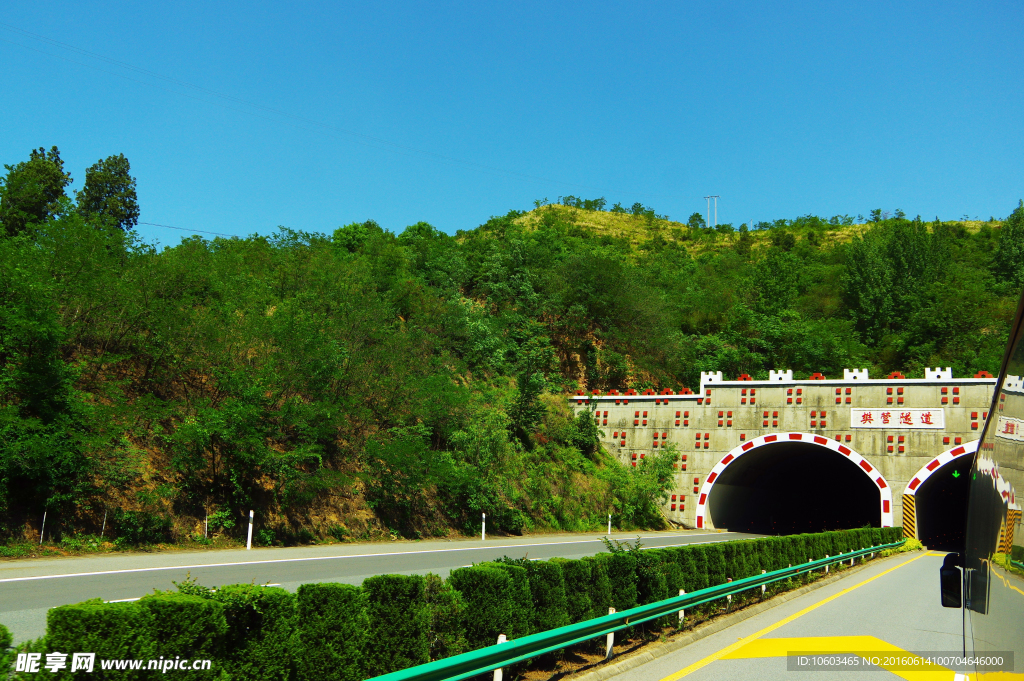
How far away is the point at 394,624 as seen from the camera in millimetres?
7125

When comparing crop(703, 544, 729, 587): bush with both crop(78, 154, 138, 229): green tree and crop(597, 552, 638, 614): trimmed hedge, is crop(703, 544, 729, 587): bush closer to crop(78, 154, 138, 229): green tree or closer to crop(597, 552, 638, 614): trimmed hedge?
crop(597, 552, 638, 614): trimmed hedge

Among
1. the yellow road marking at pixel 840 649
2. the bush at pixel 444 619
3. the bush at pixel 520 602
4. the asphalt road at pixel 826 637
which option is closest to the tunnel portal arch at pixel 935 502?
the asphalt road at pixel 826 637

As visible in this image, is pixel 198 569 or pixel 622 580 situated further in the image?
pixel 198 569

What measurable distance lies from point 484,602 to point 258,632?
2.97 meters

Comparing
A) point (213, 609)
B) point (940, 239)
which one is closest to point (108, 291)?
point (213, 609)

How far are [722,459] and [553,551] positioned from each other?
767 inches

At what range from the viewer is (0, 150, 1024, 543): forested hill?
17.8 metres

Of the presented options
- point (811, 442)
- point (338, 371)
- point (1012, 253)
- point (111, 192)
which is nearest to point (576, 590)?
point (338, 371)

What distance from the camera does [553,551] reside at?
21656 millimetres

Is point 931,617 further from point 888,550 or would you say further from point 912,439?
point 912,439

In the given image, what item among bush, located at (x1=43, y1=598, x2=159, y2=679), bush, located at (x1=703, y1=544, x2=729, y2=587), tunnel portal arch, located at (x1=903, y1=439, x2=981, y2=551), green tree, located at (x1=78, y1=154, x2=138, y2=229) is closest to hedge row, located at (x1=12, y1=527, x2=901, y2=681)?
bush, located at (x1=43, y1=598, x2=159, y2=679)

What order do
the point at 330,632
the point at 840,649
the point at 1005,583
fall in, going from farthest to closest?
the point at 840,649
the point at 330,632
the point at 1005,583

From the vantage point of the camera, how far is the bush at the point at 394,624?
695 centimetres

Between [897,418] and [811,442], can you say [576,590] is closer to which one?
[811,442]
